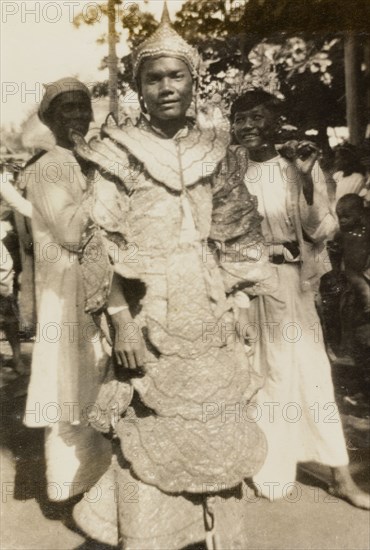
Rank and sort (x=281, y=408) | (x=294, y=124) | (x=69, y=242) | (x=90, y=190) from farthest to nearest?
1. (x=294, y=124)
2. (x=281, y=408)
3. (x=69, y=242)
4. (x=90, y=190)

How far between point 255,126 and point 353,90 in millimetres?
3037

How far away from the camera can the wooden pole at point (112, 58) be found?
11.0ft

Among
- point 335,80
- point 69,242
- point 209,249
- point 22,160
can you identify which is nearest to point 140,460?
point 209,249

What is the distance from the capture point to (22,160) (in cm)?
454

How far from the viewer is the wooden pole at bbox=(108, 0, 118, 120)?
3.36 m

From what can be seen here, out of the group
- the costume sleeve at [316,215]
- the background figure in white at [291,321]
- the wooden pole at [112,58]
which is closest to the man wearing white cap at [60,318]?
the wooden pole at [112,58]

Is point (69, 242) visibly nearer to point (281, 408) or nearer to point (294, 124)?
point (281, 408)

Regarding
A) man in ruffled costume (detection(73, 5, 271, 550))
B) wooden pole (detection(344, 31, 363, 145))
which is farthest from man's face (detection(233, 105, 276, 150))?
wooden pole (detection(344, 31, 363, 145))

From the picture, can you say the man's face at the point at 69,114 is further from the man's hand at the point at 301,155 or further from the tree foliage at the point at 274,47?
the man's hand at the point at 301,155

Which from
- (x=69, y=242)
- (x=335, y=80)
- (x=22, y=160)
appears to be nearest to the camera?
(x=69, y=242)

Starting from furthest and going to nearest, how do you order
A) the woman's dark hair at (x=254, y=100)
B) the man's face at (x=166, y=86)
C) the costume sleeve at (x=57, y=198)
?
the woman's dark hair at (x=254, y=100), the costume sleeve at (x=57, y=198), the man's face at (x=166, y=86)

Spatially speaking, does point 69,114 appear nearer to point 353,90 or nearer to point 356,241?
point 356,241

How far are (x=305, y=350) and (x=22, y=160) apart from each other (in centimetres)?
281

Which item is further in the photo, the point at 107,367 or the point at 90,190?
the point at 107,367
